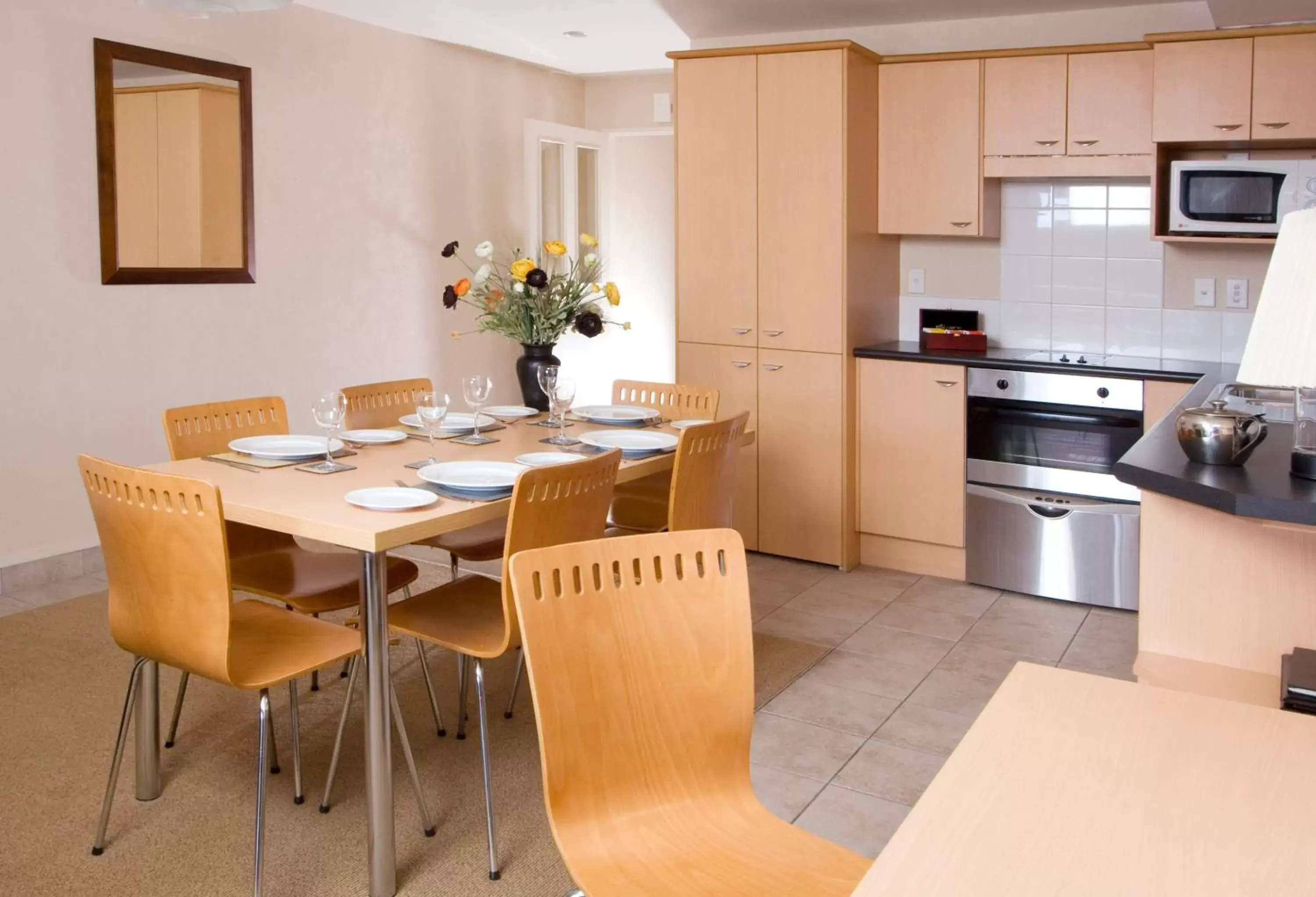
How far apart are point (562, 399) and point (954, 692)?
1486 mm

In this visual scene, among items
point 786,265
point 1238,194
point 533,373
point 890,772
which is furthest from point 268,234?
point 1238,194

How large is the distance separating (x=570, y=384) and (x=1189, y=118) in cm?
245

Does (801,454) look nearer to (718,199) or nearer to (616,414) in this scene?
(718,199)

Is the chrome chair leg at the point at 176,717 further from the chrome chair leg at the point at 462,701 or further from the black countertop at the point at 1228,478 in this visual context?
the black countertop at the point at 1228,478

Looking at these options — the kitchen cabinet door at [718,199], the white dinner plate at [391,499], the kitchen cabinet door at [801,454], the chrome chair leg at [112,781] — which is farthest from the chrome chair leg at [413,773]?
the kitchen cabinet door at [718,199]

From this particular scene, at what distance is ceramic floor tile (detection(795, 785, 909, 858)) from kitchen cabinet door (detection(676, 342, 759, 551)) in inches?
86.5

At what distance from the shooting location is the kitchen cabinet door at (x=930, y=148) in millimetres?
4668

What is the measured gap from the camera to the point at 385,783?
2.48 m

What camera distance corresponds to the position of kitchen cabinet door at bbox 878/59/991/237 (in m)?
4.67

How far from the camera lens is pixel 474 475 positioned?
2873 mm

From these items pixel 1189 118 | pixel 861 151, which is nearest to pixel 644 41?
pixel 861 151

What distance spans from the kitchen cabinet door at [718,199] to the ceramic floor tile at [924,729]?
202 centimetres

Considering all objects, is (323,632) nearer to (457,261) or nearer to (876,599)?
(876,599)

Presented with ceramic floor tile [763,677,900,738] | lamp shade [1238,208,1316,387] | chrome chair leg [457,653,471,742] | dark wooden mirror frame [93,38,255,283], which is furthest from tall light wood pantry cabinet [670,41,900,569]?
lamp shade [1238,208,1316,387]
